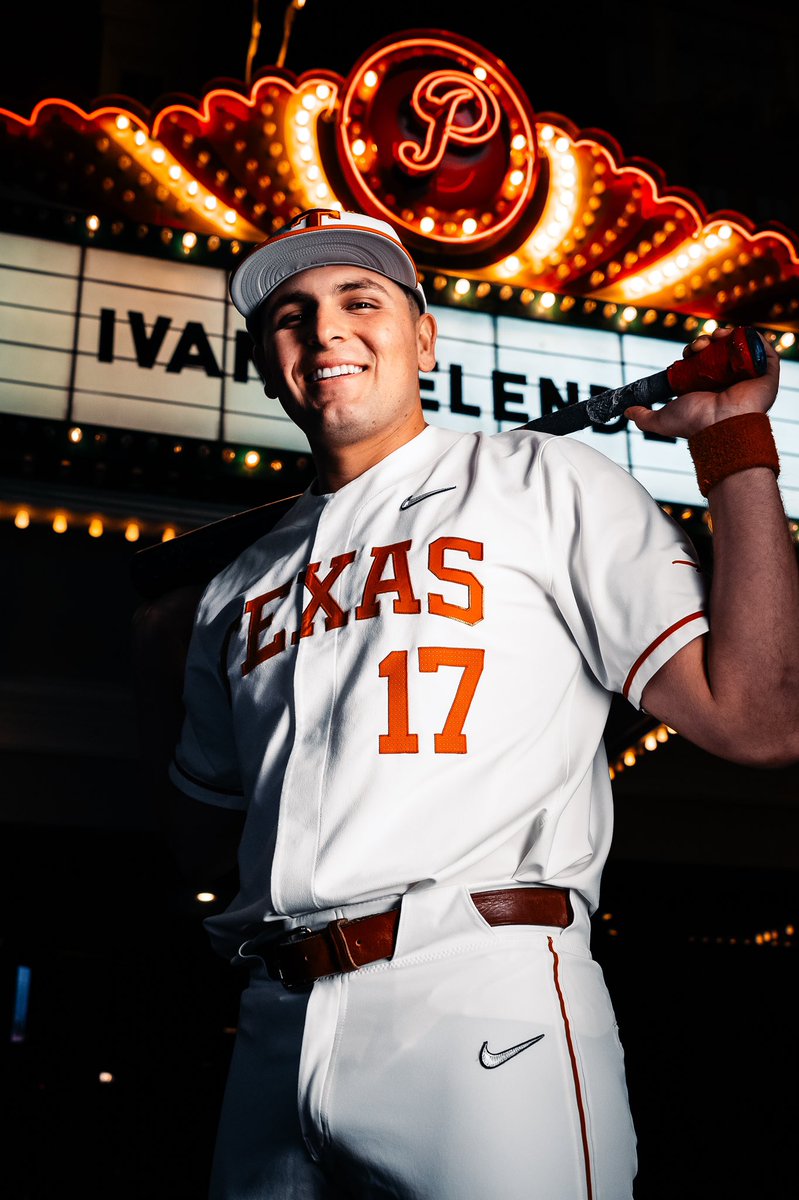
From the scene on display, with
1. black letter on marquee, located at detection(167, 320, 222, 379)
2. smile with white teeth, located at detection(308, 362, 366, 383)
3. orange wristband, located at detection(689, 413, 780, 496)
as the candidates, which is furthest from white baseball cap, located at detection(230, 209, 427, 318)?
black letter on marquee, located at detection(167, 320, 222, 379)

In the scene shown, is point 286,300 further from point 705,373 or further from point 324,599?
point 705,373

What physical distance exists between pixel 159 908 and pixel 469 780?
4.32 meters

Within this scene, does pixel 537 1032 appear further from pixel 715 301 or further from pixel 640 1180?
pixel 640 1180

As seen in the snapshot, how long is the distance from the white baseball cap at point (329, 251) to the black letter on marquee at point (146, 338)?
1.83 meters

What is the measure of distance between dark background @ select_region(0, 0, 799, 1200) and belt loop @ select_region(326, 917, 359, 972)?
10.5ft

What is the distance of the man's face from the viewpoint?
216 centimetres

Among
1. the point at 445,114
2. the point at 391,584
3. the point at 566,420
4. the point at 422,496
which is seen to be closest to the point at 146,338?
the point at 445,114

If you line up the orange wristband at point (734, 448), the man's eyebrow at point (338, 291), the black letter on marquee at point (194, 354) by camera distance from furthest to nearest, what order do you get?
the black letter on marquee at point (194, 354)
the man's eyebrow at point (338, 291)
the orange wristband at point (734, 448)

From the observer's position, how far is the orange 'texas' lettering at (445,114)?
4395 mm

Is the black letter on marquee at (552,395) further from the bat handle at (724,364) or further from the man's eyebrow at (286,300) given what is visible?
the bat handle at (724,364)

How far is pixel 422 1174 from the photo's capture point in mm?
1499

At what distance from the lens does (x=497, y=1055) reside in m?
1.54

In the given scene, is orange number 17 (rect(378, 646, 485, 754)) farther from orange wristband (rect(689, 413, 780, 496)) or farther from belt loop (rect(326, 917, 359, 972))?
orange wristband (rect(689, 413, 780, 496))

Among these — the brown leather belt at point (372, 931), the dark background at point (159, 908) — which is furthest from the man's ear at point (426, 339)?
the dark background at point (159, 908)
